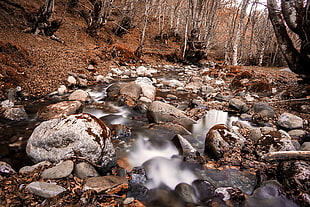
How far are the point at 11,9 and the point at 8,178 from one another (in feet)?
44.1

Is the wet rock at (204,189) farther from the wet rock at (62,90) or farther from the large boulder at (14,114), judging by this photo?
the wet rock at (62,90)

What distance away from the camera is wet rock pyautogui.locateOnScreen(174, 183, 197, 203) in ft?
8.37

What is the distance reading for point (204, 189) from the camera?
2.69 m

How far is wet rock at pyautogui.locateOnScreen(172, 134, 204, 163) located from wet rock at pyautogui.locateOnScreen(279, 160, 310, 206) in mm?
1263

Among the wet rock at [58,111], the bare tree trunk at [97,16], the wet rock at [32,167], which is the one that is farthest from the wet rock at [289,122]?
the bare tree trunk at [97,16]

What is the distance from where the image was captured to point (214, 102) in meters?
6.62

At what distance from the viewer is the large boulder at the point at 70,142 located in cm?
271

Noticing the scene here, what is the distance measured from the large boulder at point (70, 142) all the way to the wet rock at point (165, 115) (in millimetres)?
2062

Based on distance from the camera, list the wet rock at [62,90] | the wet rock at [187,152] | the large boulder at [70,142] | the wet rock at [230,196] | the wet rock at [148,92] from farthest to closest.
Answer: the wet rock at [148,92]
the wet rock at [62,90]
the wet rock at [187,152]
the large boulder at [70,142]
the wet rock at [230,196]

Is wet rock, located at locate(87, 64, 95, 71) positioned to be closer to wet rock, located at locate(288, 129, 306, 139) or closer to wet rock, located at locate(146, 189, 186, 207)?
wet rock, located at locate(146, 189, 186, 207)

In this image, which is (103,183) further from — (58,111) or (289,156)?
(58,111)

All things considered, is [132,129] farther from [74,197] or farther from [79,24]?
[79,24]

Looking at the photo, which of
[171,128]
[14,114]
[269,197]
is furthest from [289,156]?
[14,114]

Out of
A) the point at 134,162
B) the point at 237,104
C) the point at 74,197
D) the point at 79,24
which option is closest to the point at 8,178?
the point at 74,197
